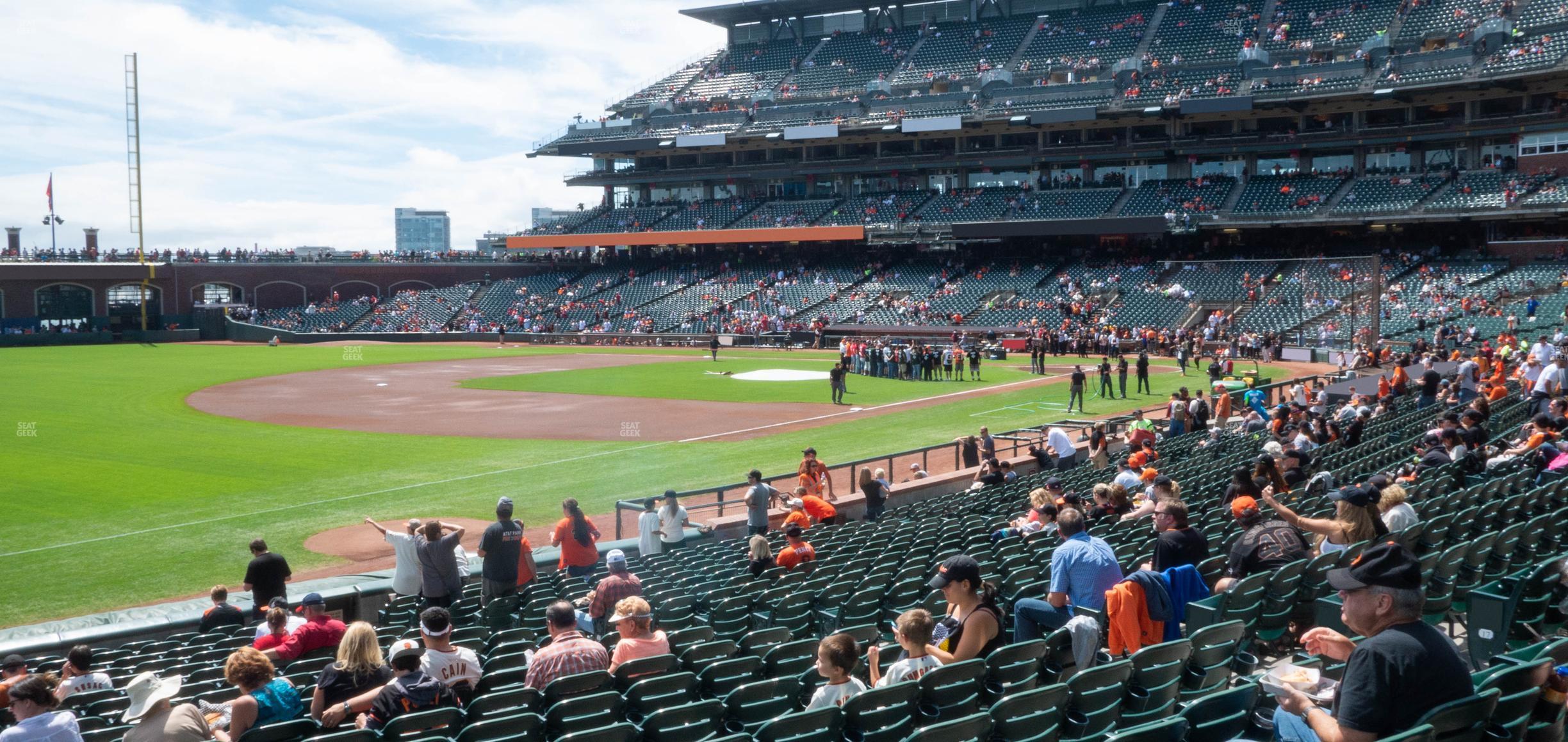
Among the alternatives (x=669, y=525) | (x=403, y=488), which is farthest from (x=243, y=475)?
(x=669, y=525)

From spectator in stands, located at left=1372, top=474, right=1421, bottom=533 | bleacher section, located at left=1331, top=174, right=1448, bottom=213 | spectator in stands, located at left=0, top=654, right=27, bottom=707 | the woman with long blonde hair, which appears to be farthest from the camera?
bleacher section, located at left=1331, top=174, right=1448, bottom=213

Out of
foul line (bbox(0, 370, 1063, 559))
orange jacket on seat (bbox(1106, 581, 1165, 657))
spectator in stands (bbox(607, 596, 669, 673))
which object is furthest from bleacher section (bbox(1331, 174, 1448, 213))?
spectator in stands (bbox(607, 596, 669, 673))

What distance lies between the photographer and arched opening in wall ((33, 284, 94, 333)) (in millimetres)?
72875

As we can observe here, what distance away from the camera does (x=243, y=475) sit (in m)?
24.2

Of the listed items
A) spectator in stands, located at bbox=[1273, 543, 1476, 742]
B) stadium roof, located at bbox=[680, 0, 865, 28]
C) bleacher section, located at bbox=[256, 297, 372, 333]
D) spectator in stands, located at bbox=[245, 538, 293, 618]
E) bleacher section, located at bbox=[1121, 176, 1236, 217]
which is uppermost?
stadium roof, located at bbox=[680, 0, 865, 28]

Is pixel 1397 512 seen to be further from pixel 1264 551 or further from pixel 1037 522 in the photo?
pixel 1037 522

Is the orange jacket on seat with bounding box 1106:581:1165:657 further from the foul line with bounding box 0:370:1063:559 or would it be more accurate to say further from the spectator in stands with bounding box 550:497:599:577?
the foul line with bounding box 0:370:1063:559

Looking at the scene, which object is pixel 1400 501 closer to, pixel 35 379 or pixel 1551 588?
pixel 1551 588

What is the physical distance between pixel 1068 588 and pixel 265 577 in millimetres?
8156

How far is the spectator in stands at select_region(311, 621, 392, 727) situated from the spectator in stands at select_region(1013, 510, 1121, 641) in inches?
164

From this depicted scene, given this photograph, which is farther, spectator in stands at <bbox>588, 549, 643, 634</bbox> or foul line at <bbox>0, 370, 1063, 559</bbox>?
foul line at <bbox>0, 370, 1063, 559</bbox>

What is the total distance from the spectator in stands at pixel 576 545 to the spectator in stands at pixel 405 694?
649cm

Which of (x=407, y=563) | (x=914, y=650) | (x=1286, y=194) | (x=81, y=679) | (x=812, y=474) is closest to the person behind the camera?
(x=914, y=650)

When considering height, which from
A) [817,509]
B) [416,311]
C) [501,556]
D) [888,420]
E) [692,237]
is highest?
[692,237]
